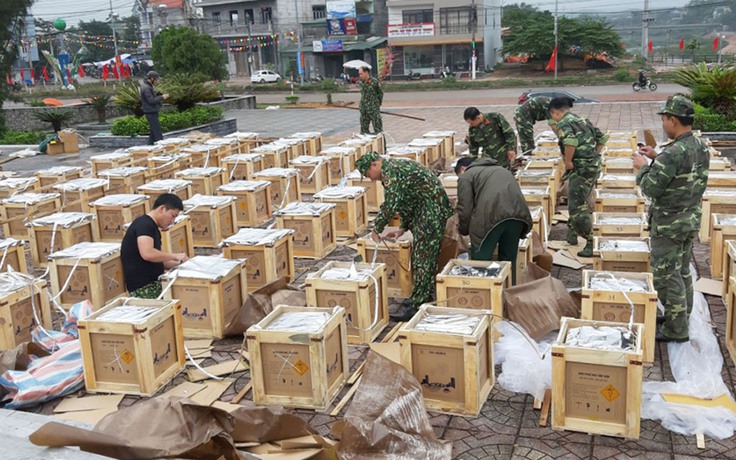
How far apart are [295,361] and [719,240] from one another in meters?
4.89

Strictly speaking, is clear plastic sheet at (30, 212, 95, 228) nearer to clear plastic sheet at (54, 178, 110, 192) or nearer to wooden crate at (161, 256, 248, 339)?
clear plastic sheet at (54, 178, 110, 192)

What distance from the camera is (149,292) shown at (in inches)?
264

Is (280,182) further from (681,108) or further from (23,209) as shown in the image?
(681,108)

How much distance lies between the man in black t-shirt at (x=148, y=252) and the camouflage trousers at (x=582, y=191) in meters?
4.59

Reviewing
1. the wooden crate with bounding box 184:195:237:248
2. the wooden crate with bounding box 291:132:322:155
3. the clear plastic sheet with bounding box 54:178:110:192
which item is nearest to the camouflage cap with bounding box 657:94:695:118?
the wooden crate with bounding box 184:195:237:248

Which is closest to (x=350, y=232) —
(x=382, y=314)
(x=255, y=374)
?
(x=382, y=314)

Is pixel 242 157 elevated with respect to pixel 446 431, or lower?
elevated

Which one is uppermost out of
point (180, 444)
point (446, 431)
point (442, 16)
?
point (442, 16)

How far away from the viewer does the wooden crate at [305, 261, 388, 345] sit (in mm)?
6387

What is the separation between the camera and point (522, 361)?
5680mm

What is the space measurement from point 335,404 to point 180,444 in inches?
57.9

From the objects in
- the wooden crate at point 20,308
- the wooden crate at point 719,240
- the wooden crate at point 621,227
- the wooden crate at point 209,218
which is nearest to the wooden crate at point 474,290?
the wooden crate at point 621,227

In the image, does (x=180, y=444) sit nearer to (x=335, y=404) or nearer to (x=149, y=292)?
(x=335, y=404)

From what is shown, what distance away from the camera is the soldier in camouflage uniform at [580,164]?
8.48m
